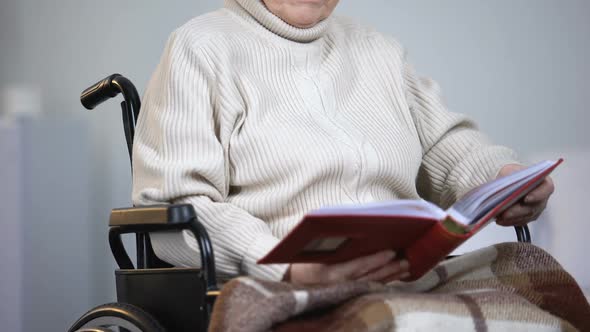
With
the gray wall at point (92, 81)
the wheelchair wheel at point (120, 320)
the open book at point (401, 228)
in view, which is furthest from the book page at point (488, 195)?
the gray wall at point (92, 81)

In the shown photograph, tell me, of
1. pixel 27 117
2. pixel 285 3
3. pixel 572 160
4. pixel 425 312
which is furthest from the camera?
pixel 572 160

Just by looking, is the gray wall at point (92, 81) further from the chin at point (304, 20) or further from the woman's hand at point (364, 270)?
the woman's hand at point (364, 270)

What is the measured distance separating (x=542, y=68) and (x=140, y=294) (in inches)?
70.3

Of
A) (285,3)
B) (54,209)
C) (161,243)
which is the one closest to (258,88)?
(285,3)

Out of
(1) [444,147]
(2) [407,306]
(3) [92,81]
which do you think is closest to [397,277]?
(2) [407,306]

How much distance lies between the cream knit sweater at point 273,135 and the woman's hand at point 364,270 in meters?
0.11

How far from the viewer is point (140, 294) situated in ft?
4.57

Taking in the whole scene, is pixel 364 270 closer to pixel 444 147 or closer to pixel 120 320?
pixel 120 320

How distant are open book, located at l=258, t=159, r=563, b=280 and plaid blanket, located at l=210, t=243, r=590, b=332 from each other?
0.05m

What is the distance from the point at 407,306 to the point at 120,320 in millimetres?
535

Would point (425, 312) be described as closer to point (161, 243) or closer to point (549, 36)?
point (161, 243)

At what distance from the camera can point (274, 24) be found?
1604 millimetres

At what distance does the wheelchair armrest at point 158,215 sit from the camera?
47.8 inches

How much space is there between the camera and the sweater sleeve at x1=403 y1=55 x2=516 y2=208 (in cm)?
164
